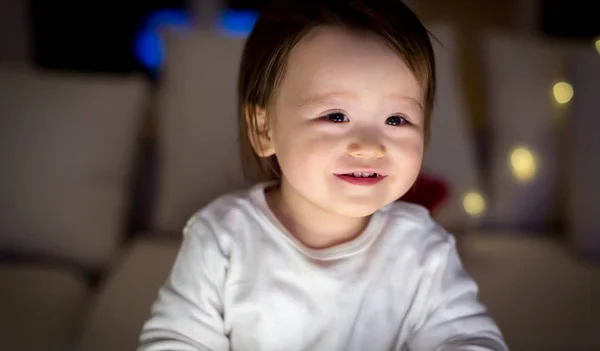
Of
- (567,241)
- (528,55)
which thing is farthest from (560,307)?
(528,55)

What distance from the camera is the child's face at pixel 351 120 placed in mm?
917

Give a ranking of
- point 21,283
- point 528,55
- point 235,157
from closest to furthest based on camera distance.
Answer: point 21,283
point 235,157
point 528,55

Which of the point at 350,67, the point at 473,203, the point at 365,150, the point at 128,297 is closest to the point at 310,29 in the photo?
the point at 350,67

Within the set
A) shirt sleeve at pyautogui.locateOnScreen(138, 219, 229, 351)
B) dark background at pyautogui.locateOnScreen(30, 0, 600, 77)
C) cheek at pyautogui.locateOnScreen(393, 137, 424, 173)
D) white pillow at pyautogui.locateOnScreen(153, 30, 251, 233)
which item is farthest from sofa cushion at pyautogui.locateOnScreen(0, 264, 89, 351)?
dark background at pyautogui.locateOnScreen(30, 0, 600, 77)

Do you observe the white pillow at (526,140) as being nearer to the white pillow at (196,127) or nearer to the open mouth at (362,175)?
the white pillow at (196,127)

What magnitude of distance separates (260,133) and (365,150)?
0.22 m

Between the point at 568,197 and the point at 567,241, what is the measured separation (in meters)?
0.12

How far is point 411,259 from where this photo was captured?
103 cm

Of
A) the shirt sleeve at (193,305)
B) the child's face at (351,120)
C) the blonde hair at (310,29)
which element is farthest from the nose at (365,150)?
the shirt sleeve at (193,305)

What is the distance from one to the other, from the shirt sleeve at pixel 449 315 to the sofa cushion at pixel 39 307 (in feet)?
2.42

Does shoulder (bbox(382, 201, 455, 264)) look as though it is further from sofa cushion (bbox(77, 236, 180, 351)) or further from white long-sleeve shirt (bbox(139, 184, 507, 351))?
sofa cushion (bbox(77, 236, 180, 351))

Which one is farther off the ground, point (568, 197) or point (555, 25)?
point (555, 25)

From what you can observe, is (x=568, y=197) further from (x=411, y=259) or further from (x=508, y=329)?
(x=411, y=259)

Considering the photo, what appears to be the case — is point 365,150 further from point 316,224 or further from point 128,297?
point 128,297
